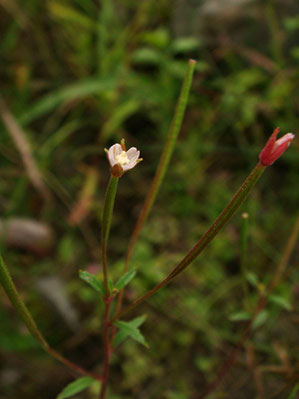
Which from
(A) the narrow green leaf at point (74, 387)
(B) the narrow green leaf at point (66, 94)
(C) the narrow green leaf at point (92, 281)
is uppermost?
(B) the narrow green leaf at point (66, 94)

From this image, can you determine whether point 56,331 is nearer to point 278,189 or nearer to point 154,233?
point 154,233

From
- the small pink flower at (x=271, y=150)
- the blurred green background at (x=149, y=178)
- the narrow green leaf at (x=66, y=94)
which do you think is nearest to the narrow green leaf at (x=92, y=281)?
the small pink flower at (x=271, y=150)

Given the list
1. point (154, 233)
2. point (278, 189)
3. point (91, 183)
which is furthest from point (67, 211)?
point (278, 189)

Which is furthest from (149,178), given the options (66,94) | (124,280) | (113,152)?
(113,152)

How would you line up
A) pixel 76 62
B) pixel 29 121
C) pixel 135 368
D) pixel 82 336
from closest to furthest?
pixel 135 368 → pixel 82 336 → pixel 29 121 → pixel 76 62

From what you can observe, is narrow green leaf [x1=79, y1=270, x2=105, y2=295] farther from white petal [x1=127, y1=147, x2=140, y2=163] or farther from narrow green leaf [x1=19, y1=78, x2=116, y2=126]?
narrow green leaf [x1=19, y1=78, x2=116, y2=126]

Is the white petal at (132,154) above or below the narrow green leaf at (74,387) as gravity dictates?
above

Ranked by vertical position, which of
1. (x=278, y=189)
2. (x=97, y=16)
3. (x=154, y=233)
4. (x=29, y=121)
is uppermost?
(x=97, y=16)

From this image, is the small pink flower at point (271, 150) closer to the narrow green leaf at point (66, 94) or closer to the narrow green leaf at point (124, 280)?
the narrow green leaf at point (124, 280)
